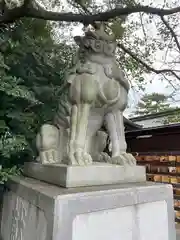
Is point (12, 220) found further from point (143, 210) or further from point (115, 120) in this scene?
point (115, 120)

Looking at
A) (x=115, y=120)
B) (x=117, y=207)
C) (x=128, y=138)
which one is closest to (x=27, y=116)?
(x=115, y=120)

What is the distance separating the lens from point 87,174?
1.38m

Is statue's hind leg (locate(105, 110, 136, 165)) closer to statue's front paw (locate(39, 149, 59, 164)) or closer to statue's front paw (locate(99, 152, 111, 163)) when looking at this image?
statue's front paw (locate(99, 152, 111, 163))

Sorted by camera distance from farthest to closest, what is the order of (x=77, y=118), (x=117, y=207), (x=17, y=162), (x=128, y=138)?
1. (x=128, y=138)
2. (x=17, y=162)
3. (x=77, y=118)
4. (x=117, y=207)

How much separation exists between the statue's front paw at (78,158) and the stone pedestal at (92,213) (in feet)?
0.54

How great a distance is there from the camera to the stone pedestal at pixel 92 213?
114 centimetres

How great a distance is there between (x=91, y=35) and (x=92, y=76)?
1.09ft

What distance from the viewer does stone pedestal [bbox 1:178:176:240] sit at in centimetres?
114

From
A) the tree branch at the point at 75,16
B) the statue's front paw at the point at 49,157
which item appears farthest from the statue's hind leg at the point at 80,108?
the tree branch at the point at 75,16

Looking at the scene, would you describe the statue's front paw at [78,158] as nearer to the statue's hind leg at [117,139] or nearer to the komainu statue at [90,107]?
the komainu statue at [90,107]

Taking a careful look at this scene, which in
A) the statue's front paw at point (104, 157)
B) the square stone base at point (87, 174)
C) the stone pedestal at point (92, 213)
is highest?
the statue's front paw at point (104, 157)

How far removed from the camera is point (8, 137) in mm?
1798

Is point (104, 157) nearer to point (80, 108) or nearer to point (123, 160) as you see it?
point (123, 160)

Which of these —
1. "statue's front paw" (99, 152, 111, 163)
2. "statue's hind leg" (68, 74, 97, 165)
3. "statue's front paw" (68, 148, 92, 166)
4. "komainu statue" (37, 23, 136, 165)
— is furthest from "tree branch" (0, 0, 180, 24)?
"statue's front paw" (68, 148, 92, 166)
